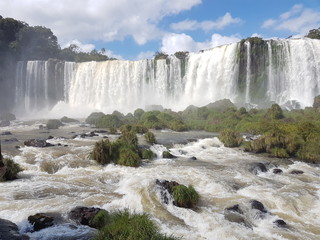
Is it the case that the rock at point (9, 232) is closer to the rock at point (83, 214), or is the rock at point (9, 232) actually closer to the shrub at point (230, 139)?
the rock at point (83, 214)

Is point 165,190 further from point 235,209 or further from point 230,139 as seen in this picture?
point 230,139

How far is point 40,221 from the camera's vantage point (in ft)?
24.8

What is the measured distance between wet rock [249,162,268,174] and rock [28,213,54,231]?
377 inches

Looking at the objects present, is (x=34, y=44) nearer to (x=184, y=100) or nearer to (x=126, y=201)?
(x=184, y=100)

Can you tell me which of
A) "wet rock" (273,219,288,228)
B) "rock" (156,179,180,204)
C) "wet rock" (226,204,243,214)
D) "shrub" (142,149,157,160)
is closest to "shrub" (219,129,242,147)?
"shrub" (142,149,157,160)

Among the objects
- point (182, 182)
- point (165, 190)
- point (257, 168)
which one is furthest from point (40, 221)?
point (257, 168)

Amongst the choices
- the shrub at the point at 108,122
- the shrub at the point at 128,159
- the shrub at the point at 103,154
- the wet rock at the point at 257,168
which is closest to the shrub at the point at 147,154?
the shrub at the point at 128,159

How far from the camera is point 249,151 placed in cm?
1862

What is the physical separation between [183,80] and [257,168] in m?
35.5

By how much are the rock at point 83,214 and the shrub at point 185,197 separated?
2661 millimetres

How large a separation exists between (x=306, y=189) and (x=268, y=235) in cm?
470

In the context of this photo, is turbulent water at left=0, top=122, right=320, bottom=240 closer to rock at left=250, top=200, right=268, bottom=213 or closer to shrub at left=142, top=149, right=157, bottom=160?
rock at left=250, top=200, right=268, bottom=213

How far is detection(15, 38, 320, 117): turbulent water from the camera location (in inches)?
1619

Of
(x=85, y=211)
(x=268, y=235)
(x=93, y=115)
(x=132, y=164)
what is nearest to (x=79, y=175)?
(x=132, y=164)
